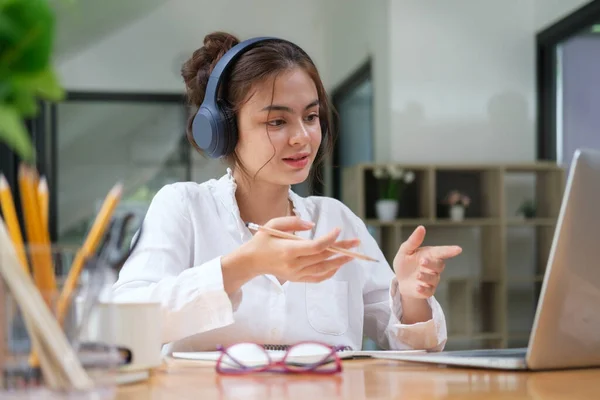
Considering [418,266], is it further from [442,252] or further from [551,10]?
[551,10]

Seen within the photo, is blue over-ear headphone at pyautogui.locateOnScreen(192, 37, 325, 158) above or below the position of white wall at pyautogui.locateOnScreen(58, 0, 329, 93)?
below

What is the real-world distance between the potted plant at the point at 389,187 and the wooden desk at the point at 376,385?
3512mm

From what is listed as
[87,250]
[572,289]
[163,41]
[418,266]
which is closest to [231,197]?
[418,266]

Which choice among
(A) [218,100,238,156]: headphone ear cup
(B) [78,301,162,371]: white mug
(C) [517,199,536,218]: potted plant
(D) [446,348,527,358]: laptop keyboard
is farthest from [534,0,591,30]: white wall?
(B) [78,301,162,371]: white mug

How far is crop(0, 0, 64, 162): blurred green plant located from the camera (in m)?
0.58

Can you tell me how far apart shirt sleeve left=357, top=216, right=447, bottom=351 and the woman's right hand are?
0.91 feet

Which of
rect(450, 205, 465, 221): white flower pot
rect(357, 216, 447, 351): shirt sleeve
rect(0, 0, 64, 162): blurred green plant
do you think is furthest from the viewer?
rect(450, 205, 465, 221): white flower pot

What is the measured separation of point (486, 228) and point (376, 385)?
402 centimetres

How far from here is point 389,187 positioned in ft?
15.6

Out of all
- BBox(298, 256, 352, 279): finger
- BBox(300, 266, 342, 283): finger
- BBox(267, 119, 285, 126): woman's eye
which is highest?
BBox(267, 119, 285, 126): woman's eye

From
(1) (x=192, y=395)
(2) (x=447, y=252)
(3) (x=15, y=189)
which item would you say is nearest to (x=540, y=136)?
(3) (x=15, y=189)

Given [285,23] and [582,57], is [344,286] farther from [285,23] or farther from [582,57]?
[285,23]

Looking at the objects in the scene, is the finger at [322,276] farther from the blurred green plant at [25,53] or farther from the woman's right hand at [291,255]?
the blurred green plant at [25,53]

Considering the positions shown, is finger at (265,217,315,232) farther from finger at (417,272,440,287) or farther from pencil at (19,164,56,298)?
pencil at (19,164,56,298)
